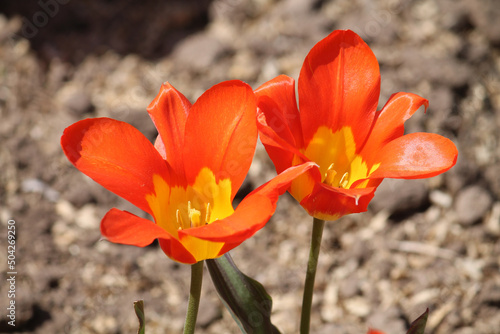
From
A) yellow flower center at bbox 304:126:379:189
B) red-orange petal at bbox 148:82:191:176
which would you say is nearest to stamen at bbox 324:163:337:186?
yellow flower center at bbox 304:126:379:189

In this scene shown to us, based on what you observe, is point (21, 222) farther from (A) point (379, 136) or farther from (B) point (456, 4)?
(B) point (456, 4)

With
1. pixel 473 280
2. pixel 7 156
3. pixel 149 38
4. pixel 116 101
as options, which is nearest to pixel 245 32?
pixel 149 38

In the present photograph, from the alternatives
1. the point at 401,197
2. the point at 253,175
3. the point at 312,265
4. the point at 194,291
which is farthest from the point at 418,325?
the point at 253,175

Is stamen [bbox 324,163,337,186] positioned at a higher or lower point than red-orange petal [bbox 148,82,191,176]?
lower

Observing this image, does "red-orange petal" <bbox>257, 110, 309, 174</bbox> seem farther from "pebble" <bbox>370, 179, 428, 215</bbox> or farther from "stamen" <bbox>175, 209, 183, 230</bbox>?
"pebble" <bbox>370, 179, 428, 215</bbox>

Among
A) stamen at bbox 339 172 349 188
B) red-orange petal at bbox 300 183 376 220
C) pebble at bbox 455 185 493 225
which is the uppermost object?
red-orange petal at bbox 300 183 376 220
